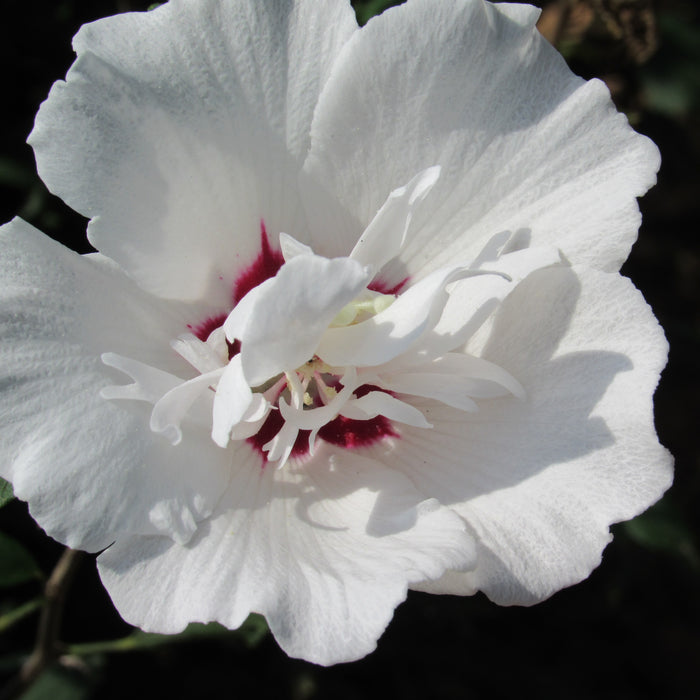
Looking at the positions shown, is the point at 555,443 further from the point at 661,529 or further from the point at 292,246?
the point at 661,529

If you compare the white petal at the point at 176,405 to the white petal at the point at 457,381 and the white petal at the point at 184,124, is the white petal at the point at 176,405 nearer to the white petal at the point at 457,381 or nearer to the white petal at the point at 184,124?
the white petal at the point at 184,124

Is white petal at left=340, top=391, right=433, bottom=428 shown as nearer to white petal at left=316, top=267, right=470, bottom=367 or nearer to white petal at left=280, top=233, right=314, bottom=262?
white petal at left=316, top=267, right=470, bottom=367

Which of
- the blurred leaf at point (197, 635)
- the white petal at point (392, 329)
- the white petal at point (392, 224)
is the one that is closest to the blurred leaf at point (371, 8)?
the white petal at point (392, 224)

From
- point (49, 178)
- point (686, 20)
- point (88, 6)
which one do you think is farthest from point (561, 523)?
point (686, 20)

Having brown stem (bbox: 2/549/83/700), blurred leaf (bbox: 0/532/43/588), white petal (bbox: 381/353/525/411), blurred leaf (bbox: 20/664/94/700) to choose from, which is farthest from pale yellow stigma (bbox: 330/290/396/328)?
blurred leaf (bbox: 20/664/94/700)

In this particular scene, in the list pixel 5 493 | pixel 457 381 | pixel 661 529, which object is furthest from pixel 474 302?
pixel 661 529

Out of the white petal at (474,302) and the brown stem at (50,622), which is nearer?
the white petal at (474,302)
